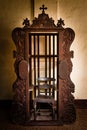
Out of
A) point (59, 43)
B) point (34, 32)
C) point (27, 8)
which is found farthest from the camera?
A: point (27, 8)

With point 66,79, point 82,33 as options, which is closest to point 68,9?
point 82,33

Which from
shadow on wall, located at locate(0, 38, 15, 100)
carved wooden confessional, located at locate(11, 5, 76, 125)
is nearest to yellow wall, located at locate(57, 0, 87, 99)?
carved wooden confessional, located at locate(11, 5, 76, 125)

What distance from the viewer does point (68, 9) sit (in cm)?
523

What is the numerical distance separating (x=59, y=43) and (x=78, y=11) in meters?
1.24

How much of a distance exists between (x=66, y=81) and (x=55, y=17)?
55.8 inches

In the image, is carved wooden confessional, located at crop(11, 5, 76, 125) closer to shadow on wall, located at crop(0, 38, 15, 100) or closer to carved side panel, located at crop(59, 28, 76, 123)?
carved side panel, located at crop(59, 28, 76, 123)

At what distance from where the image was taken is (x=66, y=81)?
4.42 meters

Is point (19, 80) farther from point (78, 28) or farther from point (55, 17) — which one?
point (78, 28)

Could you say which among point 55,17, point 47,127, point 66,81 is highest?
point 55,17

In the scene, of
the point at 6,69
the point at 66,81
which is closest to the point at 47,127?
the point at 66,81

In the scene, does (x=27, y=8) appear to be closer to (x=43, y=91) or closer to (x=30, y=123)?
(x=43, y=91)

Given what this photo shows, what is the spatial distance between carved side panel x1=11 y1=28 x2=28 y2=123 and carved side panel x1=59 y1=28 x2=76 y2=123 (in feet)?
2.06

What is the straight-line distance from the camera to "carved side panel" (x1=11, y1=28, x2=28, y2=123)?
4352 millimetres

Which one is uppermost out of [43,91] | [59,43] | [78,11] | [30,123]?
[78,11]
